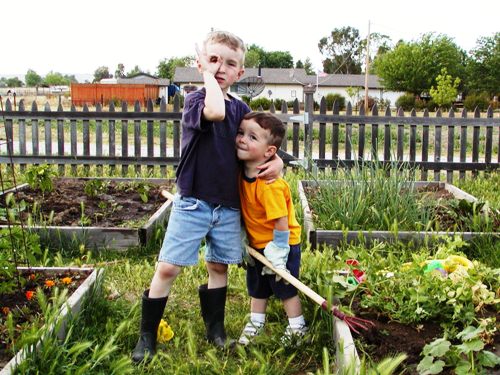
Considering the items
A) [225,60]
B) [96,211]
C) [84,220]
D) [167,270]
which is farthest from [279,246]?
[96,211]

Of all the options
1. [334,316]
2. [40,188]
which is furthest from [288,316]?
[40,188]

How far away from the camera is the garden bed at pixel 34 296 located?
8.64 ft

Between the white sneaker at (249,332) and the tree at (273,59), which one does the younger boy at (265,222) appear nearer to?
the white sneaker at (249,332)

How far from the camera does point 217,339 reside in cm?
317

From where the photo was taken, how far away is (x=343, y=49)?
112m

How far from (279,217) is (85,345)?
1.06m

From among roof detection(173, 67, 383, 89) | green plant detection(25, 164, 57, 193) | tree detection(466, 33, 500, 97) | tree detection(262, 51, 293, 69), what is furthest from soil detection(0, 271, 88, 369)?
tree detection(262, 51, 293, 69)

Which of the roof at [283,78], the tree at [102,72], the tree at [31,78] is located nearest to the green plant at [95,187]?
the tree at [31,78]

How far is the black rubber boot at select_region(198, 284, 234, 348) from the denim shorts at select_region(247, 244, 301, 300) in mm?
171

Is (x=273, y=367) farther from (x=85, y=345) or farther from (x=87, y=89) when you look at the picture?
(x=87, y=89)

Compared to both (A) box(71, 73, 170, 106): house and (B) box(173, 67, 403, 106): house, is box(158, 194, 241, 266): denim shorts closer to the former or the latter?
(A) box(71, 73, 170, 106): house

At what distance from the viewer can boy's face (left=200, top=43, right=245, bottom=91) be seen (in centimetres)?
288

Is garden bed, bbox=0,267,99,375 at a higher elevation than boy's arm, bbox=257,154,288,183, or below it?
below

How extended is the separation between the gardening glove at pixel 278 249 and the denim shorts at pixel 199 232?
0.17 m
